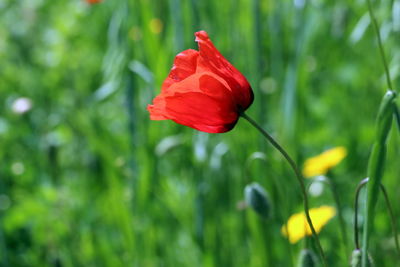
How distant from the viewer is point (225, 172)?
1.88m

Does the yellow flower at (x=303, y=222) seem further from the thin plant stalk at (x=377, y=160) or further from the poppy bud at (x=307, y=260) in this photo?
the thin plant stalk at (x=377, y=160)

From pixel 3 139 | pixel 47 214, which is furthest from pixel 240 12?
pixel 3 139

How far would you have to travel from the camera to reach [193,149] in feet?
5.95

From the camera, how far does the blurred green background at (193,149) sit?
5.45ft

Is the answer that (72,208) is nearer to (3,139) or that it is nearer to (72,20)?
(3,139)

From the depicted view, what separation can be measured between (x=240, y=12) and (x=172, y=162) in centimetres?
57

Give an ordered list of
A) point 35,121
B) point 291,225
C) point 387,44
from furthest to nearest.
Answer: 1. point 35,121
2. point 387,44
3. point 291,225

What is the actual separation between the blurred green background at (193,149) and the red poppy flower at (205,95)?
0.43 meters

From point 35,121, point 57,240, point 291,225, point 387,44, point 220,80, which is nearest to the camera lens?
point 220,80

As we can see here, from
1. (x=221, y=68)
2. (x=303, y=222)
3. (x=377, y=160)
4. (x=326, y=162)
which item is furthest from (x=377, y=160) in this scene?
(x=326, y=162)

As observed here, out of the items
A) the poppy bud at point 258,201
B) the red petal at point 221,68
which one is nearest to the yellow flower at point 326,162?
the poppy bud at point 258,201

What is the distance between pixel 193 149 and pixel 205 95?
3.16 ft

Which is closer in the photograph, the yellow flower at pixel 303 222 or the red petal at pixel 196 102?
the red petal at pixel 196 102

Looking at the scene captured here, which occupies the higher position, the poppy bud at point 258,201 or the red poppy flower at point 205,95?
the red poppy flower at point 205,95
